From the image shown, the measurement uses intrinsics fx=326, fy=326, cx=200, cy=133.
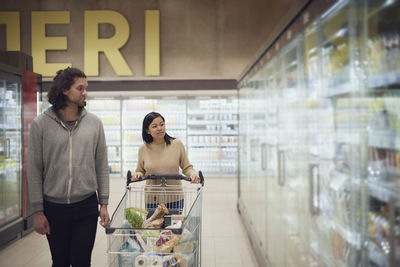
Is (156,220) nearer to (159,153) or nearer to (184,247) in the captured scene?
(184,247)

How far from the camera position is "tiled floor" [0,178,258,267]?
3428 millimetres

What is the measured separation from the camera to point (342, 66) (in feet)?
4.87

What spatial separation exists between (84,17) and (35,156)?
18.9 feet

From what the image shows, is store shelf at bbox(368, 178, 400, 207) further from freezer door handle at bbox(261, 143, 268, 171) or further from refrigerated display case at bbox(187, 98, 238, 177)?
refrigerated display case at bbox(187, 98, 238, 177)

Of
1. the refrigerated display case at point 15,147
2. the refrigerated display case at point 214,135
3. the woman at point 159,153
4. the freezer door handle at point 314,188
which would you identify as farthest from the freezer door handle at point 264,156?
the refrigerated display case at point 214,135

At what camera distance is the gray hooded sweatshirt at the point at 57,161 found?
191 centimetres

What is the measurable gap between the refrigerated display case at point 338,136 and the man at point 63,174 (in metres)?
1.34

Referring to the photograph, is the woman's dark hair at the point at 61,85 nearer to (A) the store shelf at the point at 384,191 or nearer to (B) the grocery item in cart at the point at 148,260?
(B) the grocery item in cart at the point at 148,260

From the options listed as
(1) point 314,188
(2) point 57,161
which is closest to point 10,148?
(2) point 57,161

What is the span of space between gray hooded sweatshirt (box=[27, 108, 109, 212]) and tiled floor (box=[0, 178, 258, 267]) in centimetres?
173

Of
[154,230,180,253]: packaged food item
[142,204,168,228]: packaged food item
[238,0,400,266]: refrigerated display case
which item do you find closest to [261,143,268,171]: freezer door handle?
[238,0,400,266]: refrigerated display case

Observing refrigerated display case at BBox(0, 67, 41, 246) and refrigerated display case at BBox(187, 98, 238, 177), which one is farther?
refrigerated display case at BBox(187, 98, 238, 177)

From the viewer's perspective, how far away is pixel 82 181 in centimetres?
197

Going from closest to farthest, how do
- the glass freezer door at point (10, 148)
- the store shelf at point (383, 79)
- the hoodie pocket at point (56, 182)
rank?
1. the store shelf at point (383, 79)
2. the hoodie pocket at point (56, 182)
3. the glass freezer door at point (10, 148)
